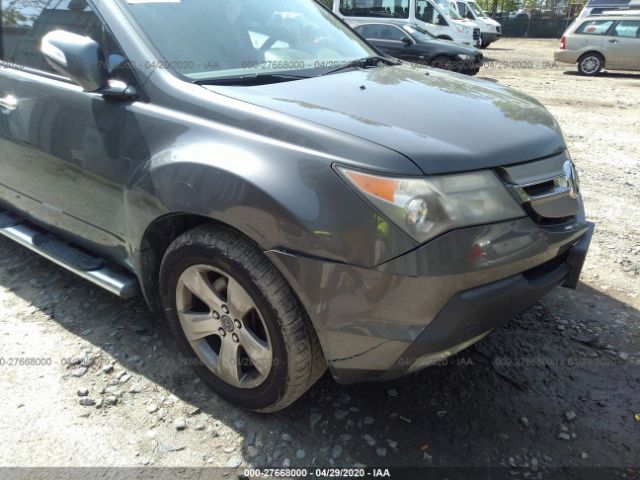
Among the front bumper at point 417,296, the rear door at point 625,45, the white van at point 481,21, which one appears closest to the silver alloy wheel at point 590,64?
the rear door at point 625,45

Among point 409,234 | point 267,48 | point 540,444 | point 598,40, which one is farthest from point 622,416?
point 598,40

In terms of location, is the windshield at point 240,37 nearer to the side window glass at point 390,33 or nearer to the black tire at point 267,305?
the black tire at point 267,305

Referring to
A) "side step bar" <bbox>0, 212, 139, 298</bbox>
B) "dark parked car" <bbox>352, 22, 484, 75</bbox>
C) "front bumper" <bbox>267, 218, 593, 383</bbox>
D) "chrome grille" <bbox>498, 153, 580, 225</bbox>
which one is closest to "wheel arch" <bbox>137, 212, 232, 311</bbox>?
"side step bar" <bbox>0, 212, 139, 298</bbox>

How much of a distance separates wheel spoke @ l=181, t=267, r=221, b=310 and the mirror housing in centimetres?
90

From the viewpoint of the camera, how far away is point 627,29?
14531 mm

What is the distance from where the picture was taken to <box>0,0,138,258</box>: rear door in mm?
2380

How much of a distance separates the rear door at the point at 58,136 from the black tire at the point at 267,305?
1.57ft

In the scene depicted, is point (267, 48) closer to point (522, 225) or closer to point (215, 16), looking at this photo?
point (215, 16)

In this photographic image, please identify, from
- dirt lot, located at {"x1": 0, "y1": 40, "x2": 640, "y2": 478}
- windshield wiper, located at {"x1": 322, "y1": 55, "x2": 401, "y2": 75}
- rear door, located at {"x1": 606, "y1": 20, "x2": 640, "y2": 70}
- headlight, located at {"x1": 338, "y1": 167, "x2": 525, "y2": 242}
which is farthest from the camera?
rear door, located at {"x1": 606, "y1": 20, "x2": 640, "y2": 70}

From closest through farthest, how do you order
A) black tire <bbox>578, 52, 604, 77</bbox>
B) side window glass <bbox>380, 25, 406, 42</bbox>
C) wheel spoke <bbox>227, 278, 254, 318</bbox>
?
wheel spoke <bbox>227, 278, 254, 318</bbox>
side window glass <bbox>380, 25, 406, 42</bbox>
black tire <bbox>578, 52, 604, 77</bbox>

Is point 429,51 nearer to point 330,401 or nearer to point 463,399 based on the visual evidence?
point 463,399

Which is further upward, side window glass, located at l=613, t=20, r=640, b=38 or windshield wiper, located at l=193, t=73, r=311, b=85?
windshield wiper, located at l=193, t=73, r=311, b=85

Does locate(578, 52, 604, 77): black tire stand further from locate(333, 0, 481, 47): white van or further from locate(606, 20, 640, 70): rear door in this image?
locate(333, 0, 481, 47): white van

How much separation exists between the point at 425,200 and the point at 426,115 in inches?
19.9
